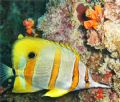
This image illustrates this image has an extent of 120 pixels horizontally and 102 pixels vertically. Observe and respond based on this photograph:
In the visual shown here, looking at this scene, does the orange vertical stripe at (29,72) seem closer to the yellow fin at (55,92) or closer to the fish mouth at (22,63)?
the fish mouth at (22,63)

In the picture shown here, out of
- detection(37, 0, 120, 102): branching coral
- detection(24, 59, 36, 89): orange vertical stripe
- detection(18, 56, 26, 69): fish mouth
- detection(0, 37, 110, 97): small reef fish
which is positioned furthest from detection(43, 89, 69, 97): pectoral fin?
detection(37, 0, 120, 102): branching coral

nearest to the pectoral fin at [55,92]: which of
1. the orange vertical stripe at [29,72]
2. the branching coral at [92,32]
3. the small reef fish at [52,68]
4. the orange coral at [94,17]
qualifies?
the small reef fish at [52,68]

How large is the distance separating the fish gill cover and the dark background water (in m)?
2.10

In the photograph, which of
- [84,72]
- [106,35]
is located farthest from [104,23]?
[84,72]

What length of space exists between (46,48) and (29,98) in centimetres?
237

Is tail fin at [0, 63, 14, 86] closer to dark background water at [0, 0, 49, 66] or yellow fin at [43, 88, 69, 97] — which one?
yellow fin at [43, 88, 69, 97]

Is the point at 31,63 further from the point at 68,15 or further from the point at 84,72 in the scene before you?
the point at 68,15

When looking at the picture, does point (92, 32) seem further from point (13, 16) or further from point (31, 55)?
point (13, 16)

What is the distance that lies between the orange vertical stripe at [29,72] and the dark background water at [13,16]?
3.87 metres

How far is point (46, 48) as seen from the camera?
2.26m

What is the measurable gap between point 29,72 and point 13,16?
4.99 m

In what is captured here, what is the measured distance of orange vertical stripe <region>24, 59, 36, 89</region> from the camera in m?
2.28

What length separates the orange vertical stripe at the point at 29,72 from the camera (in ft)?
7.47

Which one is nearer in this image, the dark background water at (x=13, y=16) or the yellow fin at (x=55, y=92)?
the yellow fin at (x=55, y=92)
